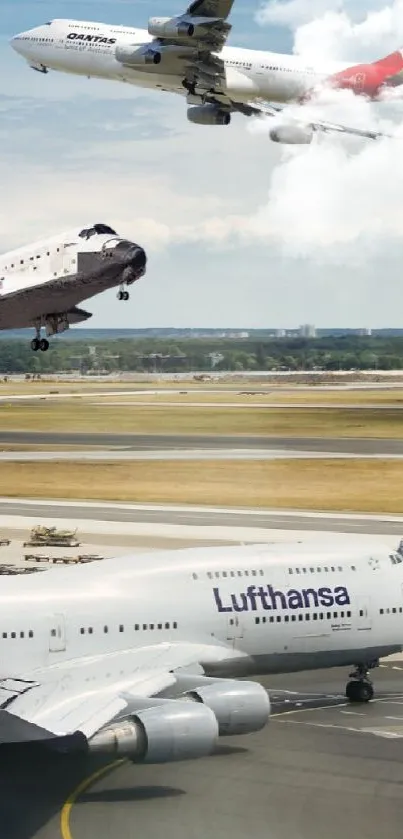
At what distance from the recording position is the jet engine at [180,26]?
197ft

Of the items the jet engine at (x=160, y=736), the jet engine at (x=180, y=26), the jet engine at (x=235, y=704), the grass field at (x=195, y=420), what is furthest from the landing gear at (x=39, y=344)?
the grass field at (x=195, y=420)

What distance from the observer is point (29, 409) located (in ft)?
436


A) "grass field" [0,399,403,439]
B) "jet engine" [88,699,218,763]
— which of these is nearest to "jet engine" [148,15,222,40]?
"jet engine" [88,699,218,763]

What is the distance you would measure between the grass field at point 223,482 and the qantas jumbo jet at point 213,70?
3810 cm

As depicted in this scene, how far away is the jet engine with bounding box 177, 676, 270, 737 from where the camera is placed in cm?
3706

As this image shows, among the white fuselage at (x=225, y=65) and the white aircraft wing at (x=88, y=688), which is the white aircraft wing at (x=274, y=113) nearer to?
the white fuselage at (x=225, y=65)

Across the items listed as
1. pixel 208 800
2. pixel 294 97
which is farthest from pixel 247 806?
pixel 294 97

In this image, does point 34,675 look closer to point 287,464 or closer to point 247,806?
point 247,806

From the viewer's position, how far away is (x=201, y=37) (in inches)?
2484

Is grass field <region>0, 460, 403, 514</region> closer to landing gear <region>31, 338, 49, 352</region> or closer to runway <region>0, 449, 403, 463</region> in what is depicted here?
runway <region>0, 449, 403, 463</region>

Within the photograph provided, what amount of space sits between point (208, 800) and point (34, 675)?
6.70 meters

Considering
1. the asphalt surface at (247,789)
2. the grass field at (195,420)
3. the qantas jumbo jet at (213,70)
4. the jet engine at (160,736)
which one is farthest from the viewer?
the grass field at (195,420)

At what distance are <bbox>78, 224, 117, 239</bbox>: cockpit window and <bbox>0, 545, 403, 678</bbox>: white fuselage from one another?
70.2 ft

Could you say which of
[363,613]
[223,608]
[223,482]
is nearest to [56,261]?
[223,608]
